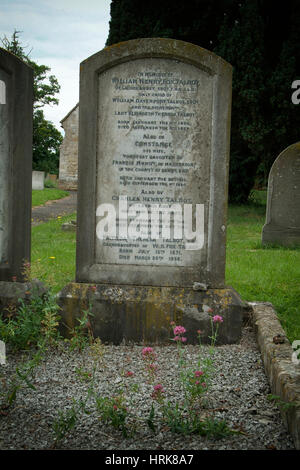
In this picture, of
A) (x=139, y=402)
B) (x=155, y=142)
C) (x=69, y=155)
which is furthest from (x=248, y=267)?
(x=69, y=155)

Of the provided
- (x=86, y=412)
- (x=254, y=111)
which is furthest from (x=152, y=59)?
(x=254, y=111)

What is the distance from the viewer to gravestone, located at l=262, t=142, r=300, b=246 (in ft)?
27.0

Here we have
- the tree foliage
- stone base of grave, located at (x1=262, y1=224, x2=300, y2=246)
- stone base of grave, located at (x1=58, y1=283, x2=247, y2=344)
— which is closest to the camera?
stone base of grave, located at (x1=58, y1=283, x2=247, y2=344)

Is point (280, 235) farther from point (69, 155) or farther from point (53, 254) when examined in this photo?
point (69, 155)

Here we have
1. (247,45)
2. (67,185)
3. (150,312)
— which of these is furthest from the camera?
(67,185)

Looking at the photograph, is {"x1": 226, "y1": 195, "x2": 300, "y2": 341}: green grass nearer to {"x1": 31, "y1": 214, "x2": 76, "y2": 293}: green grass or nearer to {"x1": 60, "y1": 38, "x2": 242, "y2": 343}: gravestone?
{"x1": 60, "y1": 38, "x2": 242, "y2": 343}: gravestone

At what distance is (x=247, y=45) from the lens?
12.0 m

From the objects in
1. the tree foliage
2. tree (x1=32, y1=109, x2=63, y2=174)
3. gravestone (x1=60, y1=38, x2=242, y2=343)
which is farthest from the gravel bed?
tree (x1=32, y1=109, x2=63, y2=174)

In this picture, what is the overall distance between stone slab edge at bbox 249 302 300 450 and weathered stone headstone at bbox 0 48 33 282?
1.98 m

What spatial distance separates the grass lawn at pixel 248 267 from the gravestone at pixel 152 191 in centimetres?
51

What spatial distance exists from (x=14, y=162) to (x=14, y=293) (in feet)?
3.48

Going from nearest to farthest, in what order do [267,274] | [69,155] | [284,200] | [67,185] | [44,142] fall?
[267,274] < [284,200] < [67,185] < [69,155] < [44,142]

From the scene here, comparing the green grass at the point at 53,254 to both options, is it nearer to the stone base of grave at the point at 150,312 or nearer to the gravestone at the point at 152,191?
the stone base of grave at the point at 150,312

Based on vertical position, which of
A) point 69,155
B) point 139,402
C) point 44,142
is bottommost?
point 139,402
